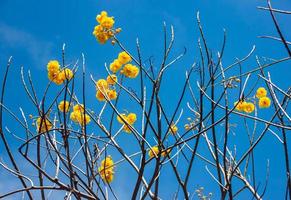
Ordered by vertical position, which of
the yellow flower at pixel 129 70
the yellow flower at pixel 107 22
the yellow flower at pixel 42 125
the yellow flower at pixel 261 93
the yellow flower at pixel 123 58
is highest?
the yellow flower at pixel 107 22

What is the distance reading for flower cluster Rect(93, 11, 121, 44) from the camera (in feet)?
14.2

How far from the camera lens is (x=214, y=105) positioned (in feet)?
8.73

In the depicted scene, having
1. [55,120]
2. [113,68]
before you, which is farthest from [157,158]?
[113,68]

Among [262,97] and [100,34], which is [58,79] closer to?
[100,34]

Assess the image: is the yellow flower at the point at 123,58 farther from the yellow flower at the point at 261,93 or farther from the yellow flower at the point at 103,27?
the yellow flower at the point at 261,93

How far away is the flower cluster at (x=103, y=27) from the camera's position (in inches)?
170

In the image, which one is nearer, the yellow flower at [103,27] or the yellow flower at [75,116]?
the yellow flower at [75,116]

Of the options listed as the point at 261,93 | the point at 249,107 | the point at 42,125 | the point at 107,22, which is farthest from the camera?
the point at 107,22

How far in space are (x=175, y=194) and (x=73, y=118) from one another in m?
1.05

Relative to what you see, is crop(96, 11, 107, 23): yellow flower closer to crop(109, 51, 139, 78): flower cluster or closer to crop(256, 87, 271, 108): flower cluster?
crop(109, 51, 139, 78): flower cluster

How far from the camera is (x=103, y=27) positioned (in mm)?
4359

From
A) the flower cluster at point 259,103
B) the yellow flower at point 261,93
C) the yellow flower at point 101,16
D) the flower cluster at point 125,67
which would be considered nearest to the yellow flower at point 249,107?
the flower cluster at point 259,103

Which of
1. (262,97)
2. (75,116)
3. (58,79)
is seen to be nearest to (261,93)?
(262,97)

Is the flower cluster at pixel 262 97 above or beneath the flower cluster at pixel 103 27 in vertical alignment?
beneath
